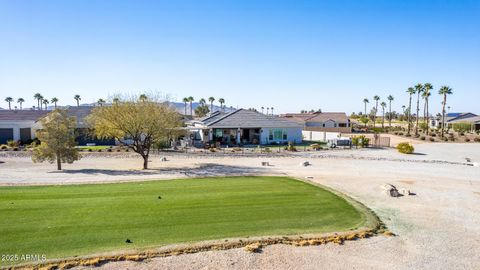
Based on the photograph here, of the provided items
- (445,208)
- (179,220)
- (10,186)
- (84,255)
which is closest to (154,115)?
(10,186)

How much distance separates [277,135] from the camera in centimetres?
5188

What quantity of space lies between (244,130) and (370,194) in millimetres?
32567

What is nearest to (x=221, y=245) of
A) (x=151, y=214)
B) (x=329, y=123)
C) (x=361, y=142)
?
(x=151, y=214)

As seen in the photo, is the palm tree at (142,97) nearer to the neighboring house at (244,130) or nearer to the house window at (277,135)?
the neighboring house at (244,130)

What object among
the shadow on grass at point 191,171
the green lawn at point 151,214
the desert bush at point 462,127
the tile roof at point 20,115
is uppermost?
the tile roof at point 20,115

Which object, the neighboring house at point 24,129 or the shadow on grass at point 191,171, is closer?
the shadow on grass at point 191,171

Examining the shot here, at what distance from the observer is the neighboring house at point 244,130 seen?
50188mm

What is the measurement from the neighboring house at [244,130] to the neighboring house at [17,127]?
23.3 metres

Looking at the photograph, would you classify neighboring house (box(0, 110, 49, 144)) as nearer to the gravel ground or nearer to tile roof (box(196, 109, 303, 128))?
the gravel ground

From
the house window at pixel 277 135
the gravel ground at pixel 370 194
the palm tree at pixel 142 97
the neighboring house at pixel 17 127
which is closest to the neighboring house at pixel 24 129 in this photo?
the neighboring house at pixel 17 127

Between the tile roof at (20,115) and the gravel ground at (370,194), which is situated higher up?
the tile roof at (20,115)

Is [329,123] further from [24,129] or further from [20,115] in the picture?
[20,115]

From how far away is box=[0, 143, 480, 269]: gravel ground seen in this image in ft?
37.4

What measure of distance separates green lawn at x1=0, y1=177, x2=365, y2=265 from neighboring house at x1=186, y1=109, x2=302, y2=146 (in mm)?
27910
